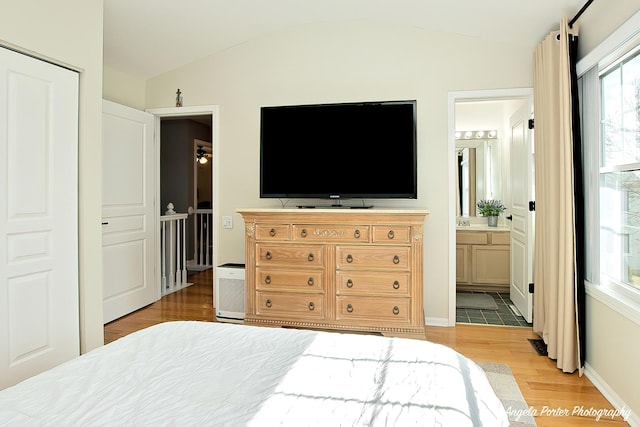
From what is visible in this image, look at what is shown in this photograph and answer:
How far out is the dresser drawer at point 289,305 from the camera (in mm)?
3346

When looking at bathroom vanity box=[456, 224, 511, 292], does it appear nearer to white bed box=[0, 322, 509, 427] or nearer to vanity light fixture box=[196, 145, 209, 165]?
white bed box=[0, 322, 509, 427]

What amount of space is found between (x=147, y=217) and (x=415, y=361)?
3.70m

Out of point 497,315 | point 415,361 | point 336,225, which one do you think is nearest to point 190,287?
point 336,225

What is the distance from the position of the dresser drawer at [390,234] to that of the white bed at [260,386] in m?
1.74

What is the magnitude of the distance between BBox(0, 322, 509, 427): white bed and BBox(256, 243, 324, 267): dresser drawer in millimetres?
1820

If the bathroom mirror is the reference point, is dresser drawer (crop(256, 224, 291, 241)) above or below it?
below

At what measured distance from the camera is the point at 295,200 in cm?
398

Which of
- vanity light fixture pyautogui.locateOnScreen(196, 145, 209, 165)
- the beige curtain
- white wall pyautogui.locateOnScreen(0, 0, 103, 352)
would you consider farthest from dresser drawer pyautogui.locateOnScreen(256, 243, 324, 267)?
vanity light fixture pyautogui.locateOnScreen(196, 145, 209, 165)

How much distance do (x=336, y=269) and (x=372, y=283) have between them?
31cm

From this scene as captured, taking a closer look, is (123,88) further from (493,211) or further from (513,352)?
(493,211)

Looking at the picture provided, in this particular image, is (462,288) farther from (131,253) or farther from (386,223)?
(131,253)

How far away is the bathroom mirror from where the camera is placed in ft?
17.7

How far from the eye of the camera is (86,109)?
283 cm

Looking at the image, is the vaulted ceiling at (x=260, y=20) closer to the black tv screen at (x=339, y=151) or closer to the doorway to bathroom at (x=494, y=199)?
the doorway to bathroom at (x=494, y=199)
